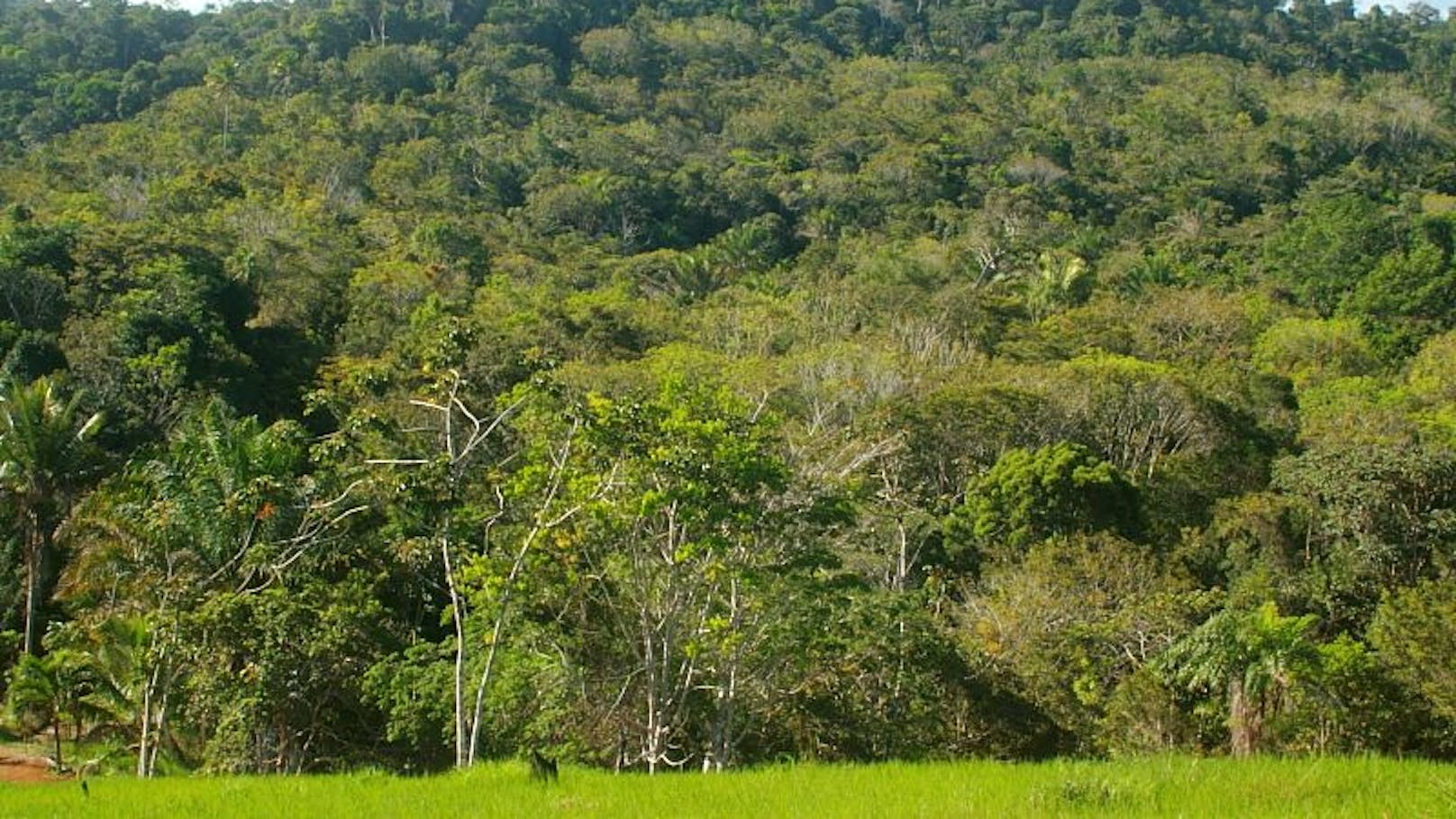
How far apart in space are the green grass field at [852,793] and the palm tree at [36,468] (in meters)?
11.3

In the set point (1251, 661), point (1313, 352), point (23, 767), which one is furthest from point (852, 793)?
point (1313, 352)

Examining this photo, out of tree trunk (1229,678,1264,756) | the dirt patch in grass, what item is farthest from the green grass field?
the dirt patch in grass

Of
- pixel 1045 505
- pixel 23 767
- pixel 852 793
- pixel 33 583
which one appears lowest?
pixel 23 767

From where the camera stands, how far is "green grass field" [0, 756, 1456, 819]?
586 cm

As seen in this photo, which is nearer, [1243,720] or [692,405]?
[692,405]

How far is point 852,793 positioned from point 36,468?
1584 centimetres

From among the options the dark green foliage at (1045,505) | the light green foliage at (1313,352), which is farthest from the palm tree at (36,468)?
the light green foliage at (1313,352)

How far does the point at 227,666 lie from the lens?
15266 mm

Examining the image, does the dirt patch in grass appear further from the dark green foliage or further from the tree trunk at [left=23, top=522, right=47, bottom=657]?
the dark green foliage

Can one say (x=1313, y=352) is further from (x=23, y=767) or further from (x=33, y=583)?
(x=23, y=767)

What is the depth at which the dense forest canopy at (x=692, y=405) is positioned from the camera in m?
13.8

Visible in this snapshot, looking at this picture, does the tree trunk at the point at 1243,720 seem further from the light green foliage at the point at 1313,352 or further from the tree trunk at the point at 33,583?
the light green foliage at the point at 1313,352

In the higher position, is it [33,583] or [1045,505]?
[1045,505]

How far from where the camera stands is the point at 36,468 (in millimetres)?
18484
